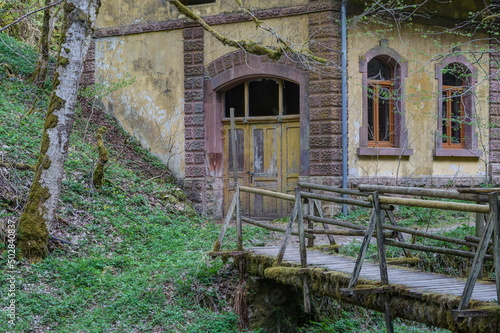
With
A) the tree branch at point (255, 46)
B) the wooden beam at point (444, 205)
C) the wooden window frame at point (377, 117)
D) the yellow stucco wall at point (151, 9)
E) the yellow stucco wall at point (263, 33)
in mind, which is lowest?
the wooden beam at point (444, 205)

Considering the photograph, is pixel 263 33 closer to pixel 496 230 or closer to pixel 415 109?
pixel 415 109

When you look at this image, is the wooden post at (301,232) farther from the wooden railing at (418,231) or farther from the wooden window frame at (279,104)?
the wooden window frame at (279,104)

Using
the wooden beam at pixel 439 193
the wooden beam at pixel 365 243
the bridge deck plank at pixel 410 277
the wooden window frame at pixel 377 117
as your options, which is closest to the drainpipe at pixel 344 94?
the wooden window frame at pixel 377 117

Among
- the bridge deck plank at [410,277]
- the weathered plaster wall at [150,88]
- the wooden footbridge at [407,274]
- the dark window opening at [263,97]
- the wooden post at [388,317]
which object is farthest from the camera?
the weathered plaster wall at [150,88]

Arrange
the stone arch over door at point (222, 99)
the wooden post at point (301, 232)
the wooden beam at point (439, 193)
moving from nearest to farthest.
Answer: the wooden beam at point (439, 193)
the wooden post at point (301, 232)
the stone arch over door at point (222, 99)

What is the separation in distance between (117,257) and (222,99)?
Result: 5913 millimetres

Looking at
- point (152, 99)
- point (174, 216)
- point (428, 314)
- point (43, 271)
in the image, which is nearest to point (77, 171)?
point (174, 216)

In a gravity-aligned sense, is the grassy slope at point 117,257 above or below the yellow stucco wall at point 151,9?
below

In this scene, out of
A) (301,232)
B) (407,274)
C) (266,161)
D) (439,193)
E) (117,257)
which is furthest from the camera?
(266,161)

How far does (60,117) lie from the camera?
32.5ft

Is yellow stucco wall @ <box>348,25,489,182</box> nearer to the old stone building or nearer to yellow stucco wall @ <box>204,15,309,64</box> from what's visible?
Answer: the old stone building

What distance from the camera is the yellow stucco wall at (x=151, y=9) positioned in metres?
14.4

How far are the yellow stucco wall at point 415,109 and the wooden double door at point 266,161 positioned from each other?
131 centimetres

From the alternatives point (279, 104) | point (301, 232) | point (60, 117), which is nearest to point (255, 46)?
point (279, 104)
